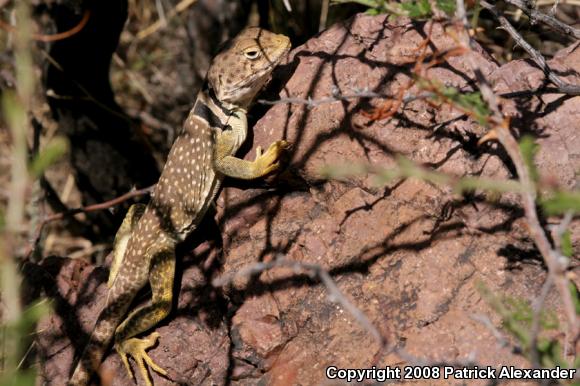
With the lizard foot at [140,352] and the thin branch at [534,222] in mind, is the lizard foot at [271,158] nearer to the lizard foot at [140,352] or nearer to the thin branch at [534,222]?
the lizard foot at [140,352]

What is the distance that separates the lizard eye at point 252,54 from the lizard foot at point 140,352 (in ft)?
5.88

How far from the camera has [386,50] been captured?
3.84m

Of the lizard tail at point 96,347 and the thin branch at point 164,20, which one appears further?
the thin branch at point 164,20

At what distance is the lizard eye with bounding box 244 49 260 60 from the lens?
4.11 m

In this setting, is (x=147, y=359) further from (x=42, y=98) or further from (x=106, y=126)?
(x=42, y=98)

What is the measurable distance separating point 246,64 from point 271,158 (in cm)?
71

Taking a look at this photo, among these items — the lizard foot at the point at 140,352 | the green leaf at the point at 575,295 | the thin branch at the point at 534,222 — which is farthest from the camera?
the lizard foot at the point at 140,352

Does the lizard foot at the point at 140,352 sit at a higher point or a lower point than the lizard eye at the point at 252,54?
lower

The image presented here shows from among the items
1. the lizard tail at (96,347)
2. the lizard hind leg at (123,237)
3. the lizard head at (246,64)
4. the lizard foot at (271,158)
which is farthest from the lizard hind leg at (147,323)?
the lizard head at (246,64)

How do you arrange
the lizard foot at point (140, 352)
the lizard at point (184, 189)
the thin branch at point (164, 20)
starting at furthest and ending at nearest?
the thin branch at point (164, 20), the lizard at point (184, 189), the lizard foot at point (140, 352)

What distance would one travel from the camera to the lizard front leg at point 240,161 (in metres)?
3.86

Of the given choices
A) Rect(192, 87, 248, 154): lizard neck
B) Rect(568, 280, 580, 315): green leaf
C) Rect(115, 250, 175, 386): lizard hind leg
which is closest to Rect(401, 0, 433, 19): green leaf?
Rect(568, 280, 580, 315): green leaf

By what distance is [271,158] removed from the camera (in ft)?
12.6

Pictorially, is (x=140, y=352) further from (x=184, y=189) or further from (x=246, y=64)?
(x=246, y=64)
